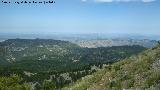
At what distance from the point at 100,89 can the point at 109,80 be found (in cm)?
191

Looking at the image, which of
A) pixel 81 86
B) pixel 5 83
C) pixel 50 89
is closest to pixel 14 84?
pixel 5 83

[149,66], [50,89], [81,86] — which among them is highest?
[149,66]

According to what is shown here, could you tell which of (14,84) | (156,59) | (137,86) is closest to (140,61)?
(156,59)

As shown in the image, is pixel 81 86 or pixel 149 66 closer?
pixel 149 66

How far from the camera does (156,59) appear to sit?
36.7m

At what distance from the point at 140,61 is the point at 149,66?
3121 mm

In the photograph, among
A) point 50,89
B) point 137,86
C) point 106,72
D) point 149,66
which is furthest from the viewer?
point 50,89

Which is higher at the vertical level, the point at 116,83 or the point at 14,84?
the point at 116,83

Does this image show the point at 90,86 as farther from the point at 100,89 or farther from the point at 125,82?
the point at 125,82

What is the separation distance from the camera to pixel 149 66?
34750 millimetres

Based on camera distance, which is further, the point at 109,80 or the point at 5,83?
the point at 5,83

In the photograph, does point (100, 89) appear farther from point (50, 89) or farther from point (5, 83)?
point (50, 89)

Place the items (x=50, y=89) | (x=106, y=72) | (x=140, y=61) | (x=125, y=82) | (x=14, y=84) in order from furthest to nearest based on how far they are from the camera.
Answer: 1. (x=50, y=89)
2. (x=14, y=84)
3. (x=106, y=72)
4. (x=140, y=61)
5. (x=125, y=82)

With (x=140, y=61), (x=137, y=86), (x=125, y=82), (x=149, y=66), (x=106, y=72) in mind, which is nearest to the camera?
(x=137, y=86)
